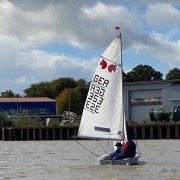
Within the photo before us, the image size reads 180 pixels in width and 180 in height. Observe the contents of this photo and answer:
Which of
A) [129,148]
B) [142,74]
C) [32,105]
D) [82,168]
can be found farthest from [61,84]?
[129,148]

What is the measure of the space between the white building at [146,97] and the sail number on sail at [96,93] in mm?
48624

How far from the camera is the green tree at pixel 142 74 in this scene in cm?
14162

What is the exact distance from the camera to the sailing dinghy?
2567cm

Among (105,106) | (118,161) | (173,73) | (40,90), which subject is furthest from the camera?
(40,90)

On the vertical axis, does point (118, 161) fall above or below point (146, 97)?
below

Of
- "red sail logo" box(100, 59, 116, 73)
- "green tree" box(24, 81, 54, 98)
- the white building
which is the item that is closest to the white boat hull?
"red sail logo" box(100, 59, 116, 73)

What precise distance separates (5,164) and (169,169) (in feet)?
31.1

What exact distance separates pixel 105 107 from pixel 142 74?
118 meters

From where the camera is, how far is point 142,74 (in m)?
143

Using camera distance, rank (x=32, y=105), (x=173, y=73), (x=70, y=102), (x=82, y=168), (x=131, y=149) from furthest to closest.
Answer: (x=173, y=73), (x=70, y=102), (x=32, y=105), (x=82, y=168), (x=131, y=149)

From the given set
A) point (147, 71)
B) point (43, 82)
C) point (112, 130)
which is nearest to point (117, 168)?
point (112, 130)

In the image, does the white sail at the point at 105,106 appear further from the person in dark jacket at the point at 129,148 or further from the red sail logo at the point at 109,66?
the person in dark jacket at the point at 129,148

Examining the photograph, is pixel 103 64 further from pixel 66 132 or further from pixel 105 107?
pixel 66 132

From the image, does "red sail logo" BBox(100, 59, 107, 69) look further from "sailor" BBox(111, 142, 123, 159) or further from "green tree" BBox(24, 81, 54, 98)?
"green tree" BBox(24, 81, 54, 98)
